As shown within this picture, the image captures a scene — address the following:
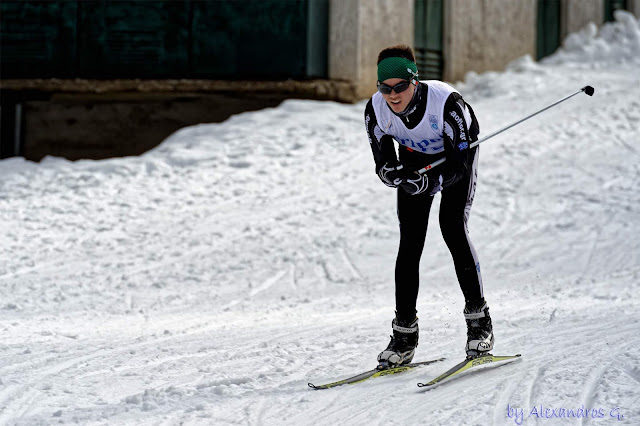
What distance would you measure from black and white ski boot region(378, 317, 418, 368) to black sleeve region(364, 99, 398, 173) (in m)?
0.95

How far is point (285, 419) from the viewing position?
363 centimetres

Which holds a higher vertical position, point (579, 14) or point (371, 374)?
point (579, 14)

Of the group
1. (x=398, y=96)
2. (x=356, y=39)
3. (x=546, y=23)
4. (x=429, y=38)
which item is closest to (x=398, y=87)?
(x=398, y=96)

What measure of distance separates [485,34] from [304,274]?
10522 millimetres

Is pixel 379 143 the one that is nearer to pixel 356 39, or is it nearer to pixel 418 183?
pixel 418 183

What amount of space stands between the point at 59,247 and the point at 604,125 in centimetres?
871

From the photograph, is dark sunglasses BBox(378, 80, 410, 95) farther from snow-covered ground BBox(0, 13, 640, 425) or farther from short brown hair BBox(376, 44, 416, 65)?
snow-covered ground BBox(0, 13, 640, 425)

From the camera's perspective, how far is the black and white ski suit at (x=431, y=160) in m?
4.25

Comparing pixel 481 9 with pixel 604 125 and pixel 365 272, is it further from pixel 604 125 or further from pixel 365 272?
pixel 365 272

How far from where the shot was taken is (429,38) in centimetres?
1596

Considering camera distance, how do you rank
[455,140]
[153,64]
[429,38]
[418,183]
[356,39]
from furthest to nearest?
[429,38], [356,39], [153,64], [455,140], [418,183]

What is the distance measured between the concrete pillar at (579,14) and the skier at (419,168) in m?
14.4

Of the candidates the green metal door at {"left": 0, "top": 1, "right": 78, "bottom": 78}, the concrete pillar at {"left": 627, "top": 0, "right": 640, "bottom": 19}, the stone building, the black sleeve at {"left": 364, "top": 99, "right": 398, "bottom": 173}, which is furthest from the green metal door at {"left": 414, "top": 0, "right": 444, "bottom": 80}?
the black sleeve at {"left": 364, "top": 99, "right": 398, "bottom": 173}

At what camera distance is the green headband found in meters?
4.17
